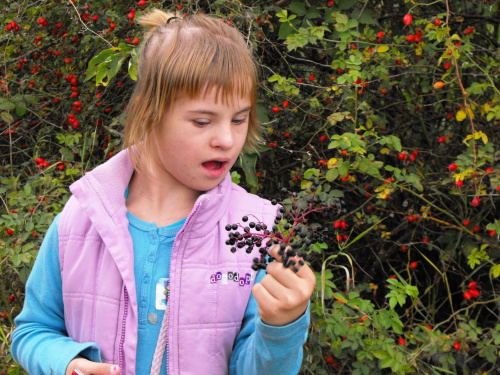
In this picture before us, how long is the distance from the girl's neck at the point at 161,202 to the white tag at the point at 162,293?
0.49 ft

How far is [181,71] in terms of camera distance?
4.38 ft

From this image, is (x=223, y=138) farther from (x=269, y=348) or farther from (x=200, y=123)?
(x=269, y=348)

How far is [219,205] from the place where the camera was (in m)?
1.41

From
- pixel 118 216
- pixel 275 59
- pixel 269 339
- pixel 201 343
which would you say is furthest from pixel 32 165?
pixel 269 339

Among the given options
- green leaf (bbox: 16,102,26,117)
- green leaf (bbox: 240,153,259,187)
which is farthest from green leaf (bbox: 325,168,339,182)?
green leaf (bbox: 16,102,26,117)

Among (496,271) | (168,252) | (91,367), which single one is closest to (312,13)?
(496,271)

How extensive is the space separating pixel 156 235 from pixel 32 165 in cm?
193

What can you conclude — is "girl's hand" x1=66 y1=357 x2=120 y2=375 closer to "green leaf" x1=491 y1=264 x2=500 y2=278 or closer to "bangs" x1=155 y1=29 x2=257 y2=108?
"bangs" x1=155 y1=29 x2=257 y2=108

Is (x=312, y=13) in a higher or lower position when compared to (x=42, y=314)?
higher

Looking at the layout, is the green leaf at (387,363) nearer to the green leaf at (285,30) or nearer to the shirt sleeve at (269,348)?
the shirt sleeve at (269,348)

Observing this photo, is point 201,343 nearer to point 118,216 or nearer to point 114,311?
point 114,311

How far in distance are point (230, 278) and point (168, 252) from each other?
0.54 feet

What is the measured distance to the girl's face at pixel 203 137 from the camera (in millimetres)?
1325

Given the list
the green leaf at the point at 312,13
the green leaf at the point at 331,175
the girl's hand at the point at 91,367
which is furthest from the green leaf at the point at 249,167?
the girl's hand at the point at 91,367
